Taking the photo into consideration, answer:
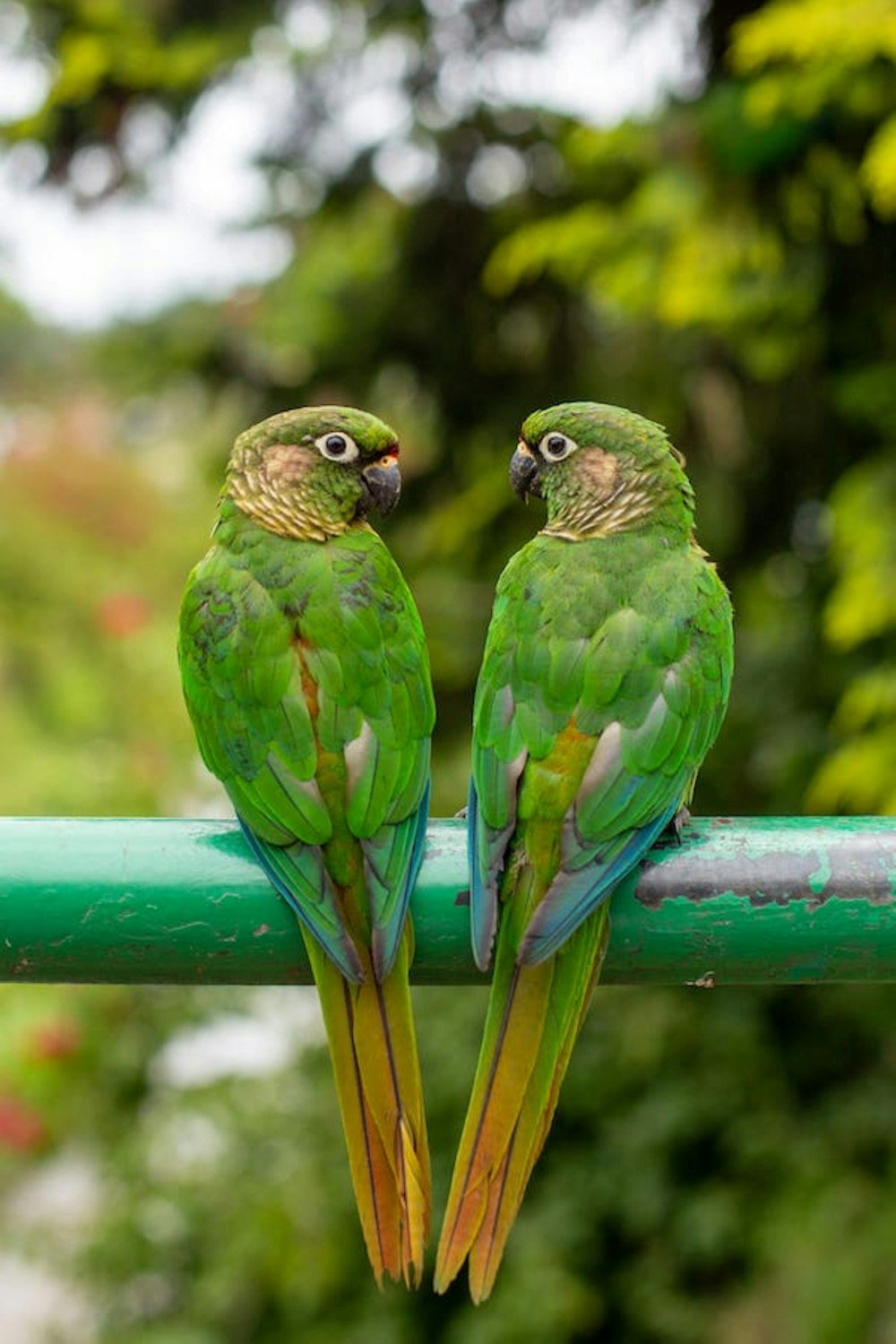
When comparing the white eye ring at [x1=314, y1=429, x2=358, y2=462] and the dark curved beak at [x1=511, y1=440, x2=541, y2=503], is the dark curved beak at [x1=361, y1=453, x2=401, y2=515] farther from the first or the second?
the dark curved beak at [x1=511, y1=440, x2=541, y2=503]

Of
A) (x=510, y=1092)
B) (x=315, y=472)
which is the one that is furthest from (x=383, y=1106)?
(x=315, y=472)

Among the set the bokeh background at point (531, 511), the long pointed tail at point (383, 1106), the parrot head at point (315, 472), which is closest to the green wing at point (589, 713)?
the long pointed tail at point (383, 1106)

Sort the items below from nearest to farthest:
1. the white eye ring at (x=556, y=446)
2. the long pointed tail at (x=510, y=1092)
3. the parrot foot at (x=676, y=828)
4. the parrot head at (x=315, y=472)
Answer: the long pointed tail at (x=510, y=1092), the parrot foot at (x=676, y=828), the parrot head at (x=315, y=472), the white eye ring at (x=556, y=446)

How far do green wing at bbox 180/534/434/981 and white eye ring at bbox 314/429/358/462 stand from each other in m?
0.12

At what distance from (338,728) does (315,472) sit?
0.41 m

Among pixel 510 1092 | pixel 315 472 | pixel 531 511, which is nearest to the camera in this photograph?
pixel 510 1092

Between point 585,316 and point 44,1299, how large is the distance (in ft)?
19.3

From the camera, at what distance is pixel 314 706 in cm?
183

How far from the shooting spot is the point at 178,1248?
5.93 meters

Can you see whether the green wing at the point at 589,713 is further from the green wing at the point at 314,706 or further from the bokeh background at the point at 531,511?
the bokeh background at the point at 531,511

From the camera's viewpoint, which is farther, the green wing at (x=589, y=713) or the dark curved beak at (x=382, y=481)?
the dark curved beak at (x=382, y=481)

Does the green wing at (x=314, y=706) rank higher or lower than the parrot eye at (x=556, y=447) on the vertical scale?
lower

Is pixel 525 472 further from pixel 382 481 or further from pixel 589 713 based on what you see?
pixel 589 713

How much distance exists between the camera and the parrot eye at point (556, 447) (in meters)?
2.15
